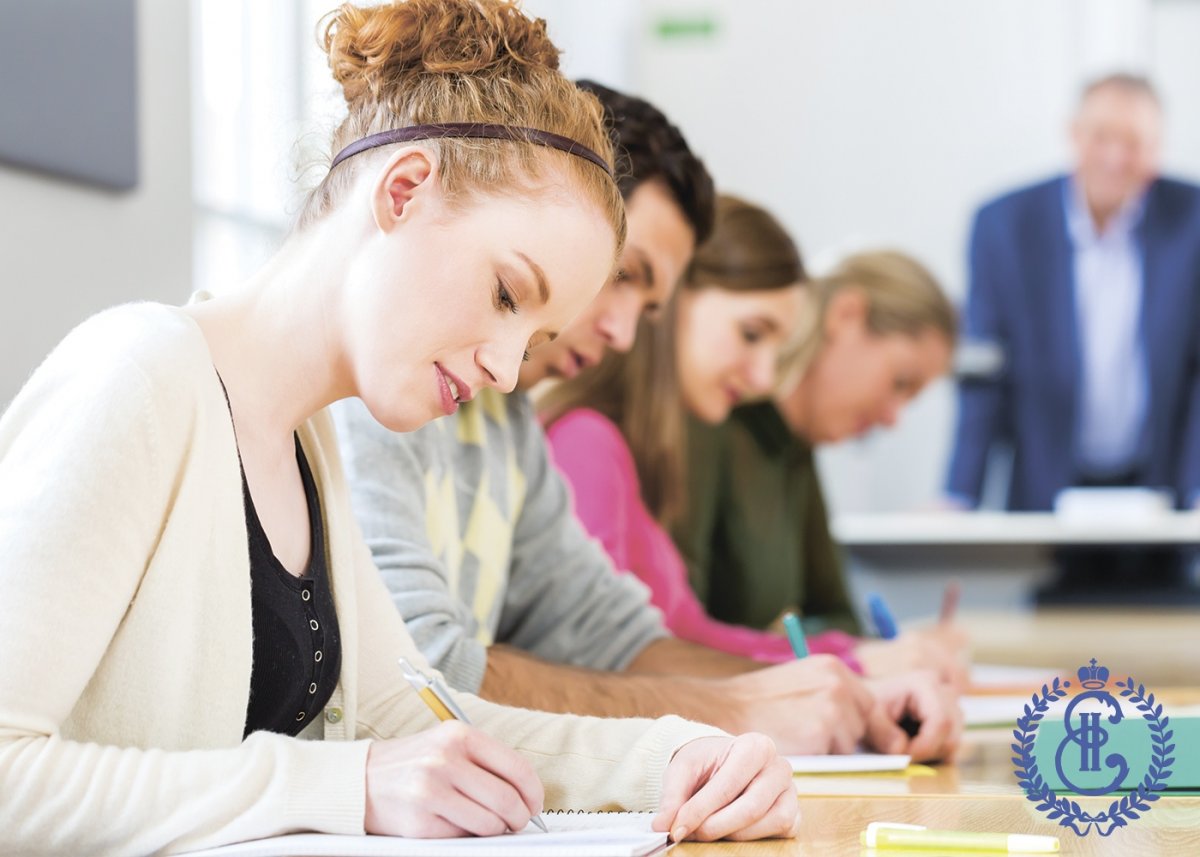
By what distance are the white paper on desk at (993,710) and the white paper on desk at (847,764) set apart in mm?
209

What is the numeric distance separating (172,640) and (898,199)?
166 inches

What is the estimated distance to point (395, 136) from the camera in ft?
2.99

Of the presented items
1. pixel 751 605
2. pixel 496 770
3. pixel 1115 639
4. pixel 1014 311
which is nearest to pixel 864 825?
pixel 496 770

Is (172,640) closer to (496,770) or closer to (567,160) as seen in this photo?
(496,770)

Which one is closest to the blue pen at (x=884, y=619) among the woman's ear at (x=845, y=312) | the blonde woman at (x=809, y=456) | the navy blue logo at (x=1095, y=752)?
the blonde woman at (x=809, y=456)

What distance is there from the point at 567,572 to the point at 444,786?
0.81m

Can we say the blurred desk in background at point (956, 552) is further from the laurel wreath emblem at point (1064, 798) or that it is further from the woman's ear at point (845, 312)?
the laurel wreath emblem at point (1064, 798)

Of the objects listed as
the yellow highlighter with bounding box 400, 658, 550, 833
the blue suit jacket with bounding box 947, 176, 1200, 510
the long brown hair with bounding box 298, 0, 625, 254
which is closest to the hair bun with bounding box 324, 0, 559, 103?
the long brown hair with bounding box 298, 0, 625, 254

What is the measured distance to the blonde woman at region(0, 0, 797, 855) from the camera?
0.73 metres

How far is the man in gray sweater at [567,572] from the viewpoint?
4.05ft

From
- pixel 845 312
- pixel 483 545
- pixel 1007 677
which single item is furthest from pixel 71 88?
pixel 845 312

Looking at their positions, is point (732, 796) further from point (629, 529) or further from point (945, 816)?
point (629, 529)

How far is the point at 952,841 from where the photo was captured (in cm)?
77

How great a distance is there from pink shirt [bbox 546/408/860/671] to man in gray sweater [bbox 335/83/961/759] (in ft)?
0.96
